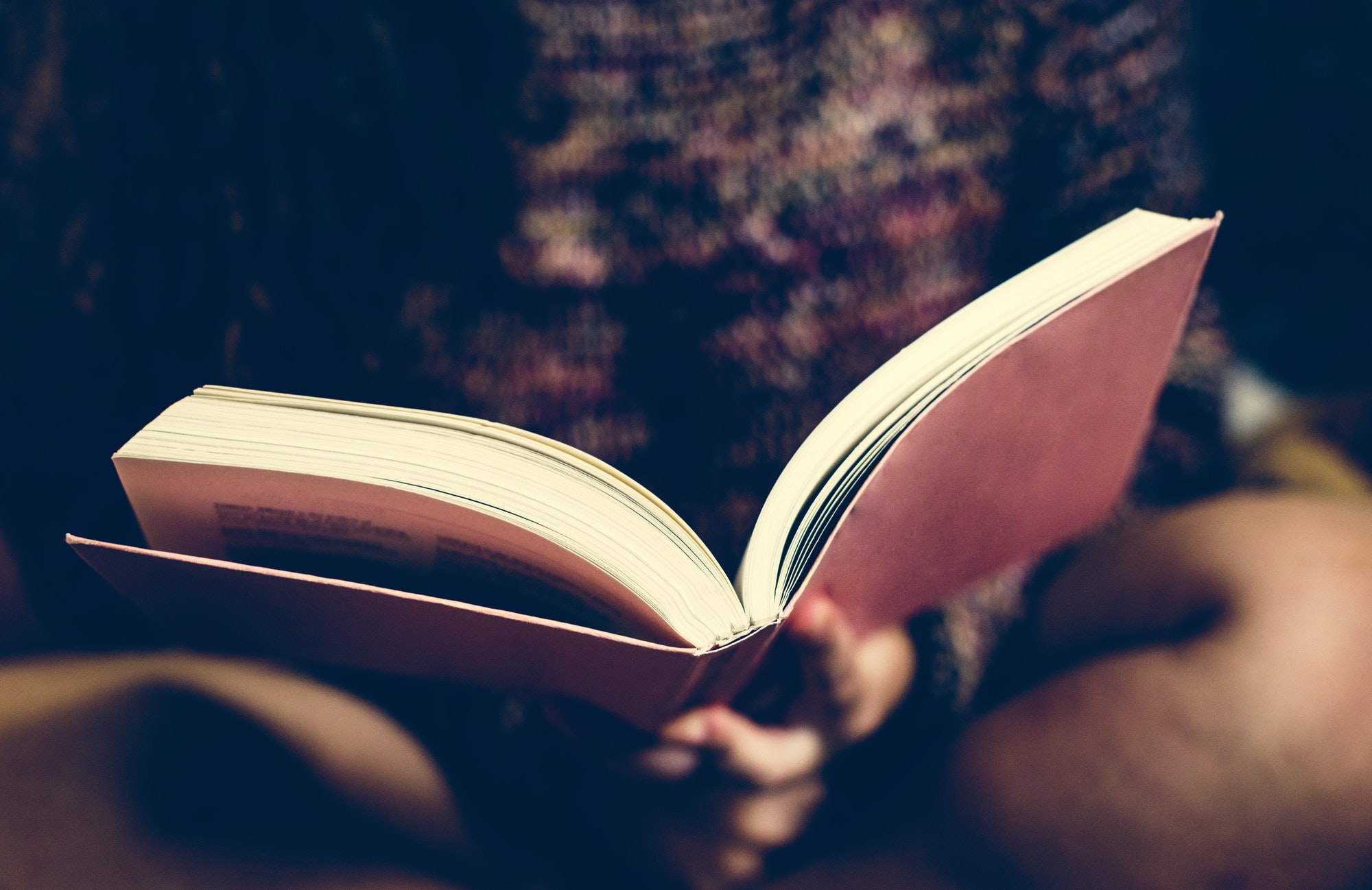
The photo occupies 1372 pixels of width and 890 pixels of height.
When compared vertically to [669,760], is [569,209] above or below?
above

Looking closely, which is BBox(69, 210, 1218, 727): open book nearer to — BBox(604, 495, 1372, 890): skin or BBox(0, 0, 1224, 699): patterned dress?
BBox(604, 495, 1372, 890): skin

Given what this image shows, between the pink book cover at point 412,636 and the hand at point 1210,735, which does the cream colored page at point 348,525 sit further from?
the hand at point 1210,735

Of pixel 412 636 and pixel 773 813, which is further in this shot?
pixel 773 813

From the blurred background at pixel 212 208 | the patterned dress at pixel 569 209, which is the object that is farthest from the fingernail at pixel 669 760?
the blurred background at pixel 212 208

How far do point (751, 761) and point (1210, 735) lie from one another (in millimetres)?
258

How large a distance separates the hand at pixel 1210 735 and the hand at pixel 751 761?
3.7 inches

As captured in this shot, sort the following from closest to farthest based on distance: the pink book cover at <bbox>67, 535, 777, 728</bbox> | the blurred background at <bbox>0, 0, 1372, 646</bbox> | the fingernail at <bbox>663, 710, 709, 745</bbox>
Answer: the pink book cover at <bbox>67, 535, 777, 728</bbox> → the fingernail at <bbox>663, 710, 709, 745</bbox> → the blurred background at <bbox>0, 0, 1372, 646</bbox>

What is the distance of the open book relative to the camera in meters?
0.37

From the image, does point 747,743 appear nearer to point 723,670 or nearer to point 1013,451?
point 723,670

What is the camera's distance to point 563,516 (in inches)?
14.7

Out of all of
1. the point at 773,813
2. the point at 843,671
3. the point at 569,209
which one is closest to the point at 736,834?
the point at 773,813

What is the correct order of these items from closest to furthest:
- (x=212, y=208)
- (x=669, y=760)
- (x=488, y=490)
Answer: (x=488, y=490)
(x=669, y=760)
(x=212, y=208)

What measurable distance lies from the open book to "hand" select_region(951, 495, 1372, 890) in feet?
0.62

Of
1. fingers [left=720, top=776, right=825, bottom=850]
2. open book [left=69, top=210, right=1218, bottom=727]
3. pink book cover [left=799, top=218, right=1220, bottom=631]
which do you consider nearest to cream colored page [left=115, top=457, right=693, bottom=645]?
open book [left=69, top=210, right=1218, bottom=727]
